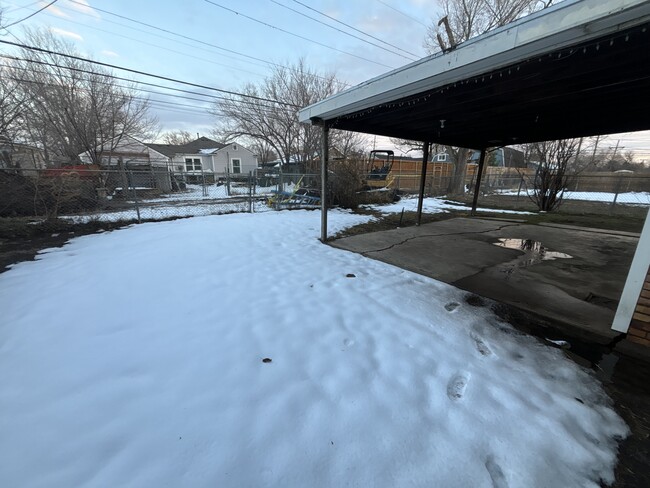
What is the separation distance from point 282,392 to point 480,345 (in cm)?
183

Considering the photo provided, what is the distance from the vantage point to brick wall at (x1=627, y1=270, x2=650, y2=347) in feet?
7.59

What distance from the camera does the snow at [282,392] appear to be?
4.58ft

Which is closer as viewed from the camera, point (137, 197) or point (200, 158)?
point (137, 197)

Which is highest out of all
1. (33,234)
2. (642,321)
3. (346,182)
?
(346,182)

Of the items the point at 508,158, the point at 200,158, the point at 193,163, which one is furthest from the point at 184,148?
the point at 508,158

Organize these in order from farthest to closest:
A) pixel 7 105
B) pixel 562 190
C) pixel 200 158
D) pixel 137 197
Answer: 1. pixel 200 158
2. pixel 137 197
3. pixel 562 190
4. pixel 7 105

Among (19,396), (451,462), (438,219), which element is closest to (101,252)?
(19,396)

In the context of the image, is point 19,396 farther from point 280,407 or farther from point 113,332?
point 280,407

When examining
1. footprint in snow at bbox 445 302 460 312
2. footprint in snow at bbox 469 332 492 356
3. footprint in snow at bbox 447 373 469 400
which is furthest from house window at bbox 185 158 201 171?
footprint in snow at bbox 447 373 469 400

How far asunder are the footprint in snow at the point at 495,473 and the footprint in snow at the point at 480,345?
1038mm

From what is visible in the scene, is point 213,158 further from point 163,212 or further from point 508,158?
point 508,158

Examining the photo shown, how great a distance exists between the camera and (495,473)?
1.38 m

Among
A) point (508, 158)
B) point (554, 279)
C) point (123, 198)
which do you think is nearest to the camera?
point (554, 279)

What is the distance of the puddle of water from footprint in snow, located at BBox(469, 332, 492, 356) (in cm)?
303
